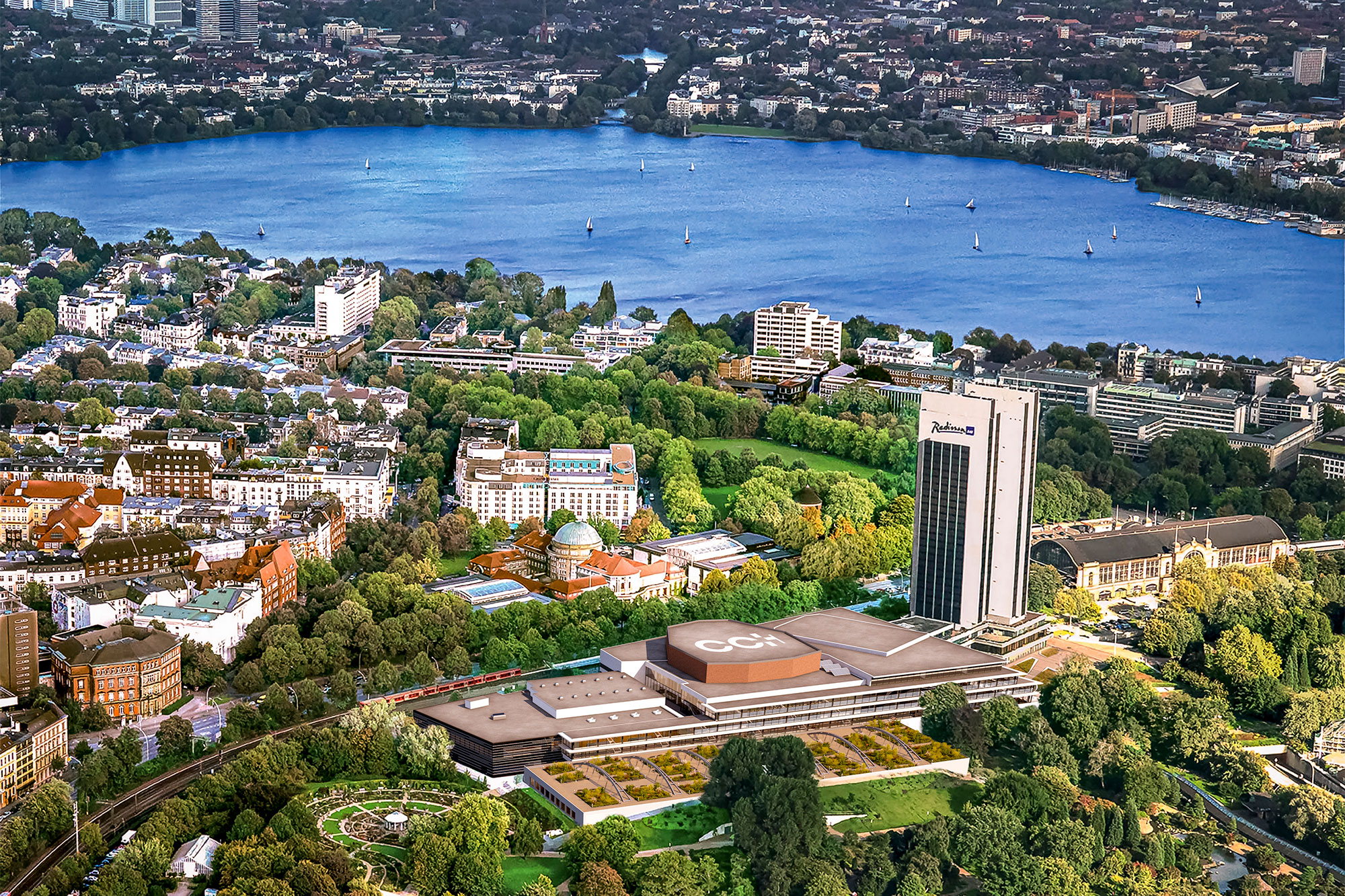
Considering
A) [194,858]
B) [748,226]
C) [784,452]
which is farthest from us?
[748,226]

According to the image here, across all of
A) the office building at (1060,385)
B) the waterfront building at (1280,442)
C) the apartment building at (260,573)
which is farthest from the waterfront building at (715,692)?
the office building at (1060,385)

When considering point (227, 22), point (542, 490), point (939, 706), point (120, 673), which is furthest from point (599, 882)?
point (227, 22)

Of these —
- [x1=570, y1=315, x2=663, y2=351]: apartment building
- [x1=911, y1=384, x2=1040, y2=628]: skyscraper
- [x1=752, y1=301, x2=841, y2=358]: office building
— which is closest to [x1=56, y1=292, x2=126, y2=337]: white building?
[x1=570, y1=315, x2=663, y2=351]: apartment building

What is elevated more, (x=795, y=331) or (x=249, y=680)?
(x=795, y=331)

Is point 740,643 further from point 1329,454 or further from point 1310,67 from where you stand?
point 1310,67

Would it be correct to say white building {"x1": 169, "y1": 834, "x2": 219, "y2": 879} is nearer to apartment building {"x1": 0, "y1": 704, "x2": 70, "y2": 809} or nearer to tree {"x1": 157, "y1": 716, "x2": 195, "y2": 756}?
apartment building {"x1": 0, "y1": 704, "x2": 70, "y2": 809}

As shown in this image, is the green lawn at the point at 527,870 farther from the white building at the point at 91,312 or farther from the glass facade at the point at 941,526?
the white building at the point at 91,312
